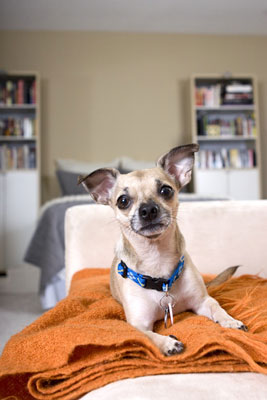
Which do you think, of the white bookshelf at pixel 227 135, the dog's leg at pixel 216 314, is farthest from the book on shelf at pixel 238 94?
the dog's leg at pixel 216 314

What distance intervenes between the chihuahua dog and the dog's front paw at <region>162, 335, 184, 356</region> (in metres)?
0.20

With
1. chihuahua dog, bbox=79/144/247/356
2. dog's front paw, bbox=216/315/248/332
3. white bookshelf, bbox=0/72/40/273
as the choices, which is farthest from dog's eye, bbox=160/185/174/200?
white bookshelf, bbox=0/72/40/273

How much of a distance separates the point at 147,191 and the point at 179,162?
19cm

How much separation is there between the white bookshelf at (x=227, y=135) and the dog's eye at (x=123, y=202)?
391cm

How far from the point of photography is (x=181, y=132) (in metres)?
5.34

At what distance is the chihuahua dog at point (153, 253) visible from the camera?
3.38 feet

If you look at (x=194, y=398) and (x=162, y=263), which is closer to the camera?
(x=194, y=398)

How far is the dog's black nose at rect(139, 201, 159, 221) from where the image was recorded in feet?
3.31

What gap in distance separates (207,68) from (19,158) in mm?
2841

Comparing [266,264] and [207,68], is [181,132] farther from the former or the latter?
[266,264]

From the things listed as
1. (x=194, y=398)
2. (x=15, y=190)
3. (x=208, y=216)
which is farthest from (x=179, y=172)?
(x=15, y=190)

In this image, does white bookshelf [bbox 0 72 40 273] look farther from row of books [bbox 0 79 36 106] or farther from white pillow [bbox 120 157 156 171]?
white pillow [bbox 120 157 156 171]

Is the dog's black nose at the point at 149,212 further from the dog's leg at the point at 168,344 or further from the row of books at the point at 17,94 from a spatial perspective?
the row of books at the point at 17,94

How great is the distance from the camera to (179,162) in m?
1.23
